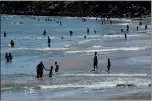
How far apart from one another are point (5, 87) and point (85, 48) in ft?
87.3

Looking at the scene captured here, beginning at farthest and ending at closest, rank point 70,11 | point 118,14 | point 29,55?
point 70,11 < point 118,14 < point 29,55

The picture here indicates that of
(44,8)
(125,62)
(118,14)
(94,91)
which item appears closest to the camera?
(94,91)

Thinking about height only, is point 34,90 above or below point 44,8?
below

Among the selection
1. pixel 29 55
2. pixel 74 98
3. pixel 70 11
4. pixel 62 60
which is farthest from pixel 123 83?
pixel 70 11

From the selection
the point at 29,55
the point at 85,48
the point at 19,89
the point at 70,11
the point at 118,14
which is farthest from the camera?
the point at 70,11

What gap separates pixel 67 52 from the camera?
49281 millimetres

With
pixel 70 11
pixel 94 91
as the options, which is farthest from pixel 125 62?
pixel 70 11

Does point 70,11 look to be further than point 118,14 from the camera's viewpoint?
Yes

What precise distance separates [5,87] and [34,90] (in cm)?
223

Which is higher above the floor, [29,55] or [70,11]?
[70,11]

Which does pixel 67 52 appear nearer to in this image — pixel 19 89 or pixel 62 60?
→ pixel 62 60

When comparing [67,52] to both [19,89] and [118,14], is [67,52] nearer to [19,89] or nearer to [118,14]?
[19,89]

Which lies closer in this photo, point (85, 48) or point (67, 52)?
point (67, 52)

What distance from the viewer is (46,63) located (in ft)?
131
